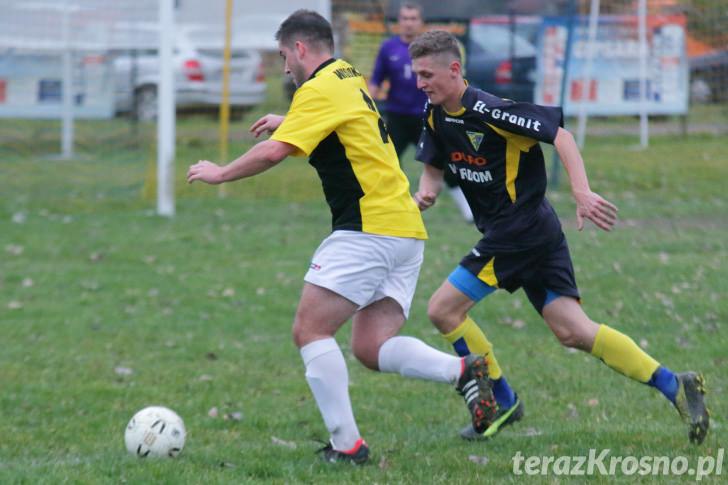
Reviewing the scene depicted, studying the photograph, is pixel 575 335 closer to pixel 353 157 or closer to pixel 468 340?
pixel 468 340

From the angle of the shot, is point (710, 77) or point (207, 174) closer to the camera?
point (207, 174)

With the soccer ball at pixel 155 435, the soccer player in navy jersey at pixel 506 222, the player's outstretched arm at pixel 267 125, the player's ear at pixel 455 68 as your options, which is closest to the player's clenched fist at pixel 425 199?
the soccer player in navy jersey at pixel 506 222

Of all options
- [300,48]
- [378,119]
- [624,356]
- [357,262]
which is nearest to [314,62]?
[300,48]

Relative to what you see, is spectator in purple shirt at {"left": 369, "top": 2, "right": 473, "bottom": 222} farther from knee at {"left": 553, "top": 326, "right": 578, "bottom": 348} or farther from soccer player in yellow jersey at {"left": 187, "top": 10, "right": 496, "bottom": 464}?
soccer player in yellow jersey at {"left": 187, "top": 10, "right": 496, "bottom": 464}

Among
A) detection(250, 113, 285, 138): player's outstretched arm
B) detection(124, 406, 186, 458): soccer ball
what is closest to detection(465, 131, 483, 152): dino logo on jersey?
detection(250, 113, 285, 138): player's outstretched arm

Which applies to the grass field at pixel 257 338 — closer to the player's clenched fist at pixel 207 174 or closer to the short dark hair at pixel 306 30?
the player's clenched fist at pixel 207 174

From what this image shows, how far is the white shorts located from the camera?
15.5 feet

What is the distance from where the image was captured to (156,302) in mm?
8805

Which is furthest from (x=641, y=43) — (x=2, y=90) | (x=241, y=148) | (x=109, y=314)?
(x=109, y=314)

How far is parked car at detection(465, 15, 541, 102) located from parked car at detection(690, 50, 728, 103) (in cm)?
→ 235

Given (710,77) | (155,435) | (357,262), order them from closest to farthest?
1. (357,262)
2. (155,435)
3. (710,77)

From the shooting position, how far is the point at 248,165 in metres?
4.56

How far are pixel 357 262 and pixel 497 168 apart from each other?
851 millimetres

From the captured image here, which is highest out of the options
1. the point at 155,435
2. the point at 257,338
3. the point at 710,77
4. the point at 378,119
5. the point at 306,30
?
the point at 306,30
